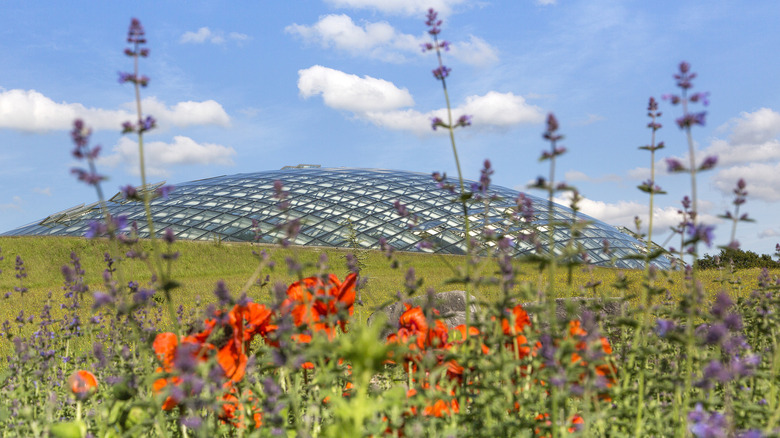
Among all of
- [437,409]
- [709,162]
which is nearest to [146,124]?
[437,409]

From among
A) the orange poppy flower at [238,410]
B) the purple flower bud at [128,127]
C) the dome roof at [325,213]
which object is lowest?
the orange poppy flower at [238,410]

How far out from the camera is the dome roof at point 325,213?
3500cm

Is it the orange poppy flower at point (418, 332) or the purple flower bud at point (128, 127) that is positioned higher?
the purple flower bud at point (128, 127)

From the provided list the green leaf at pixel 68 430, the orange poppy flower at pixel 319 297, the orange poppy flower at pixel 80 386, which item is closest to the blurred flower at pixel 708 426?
the orange poppy flower at pixel 319 297

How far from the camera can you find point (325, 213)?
1471 inches

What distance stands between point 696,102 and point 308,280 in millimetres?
1785

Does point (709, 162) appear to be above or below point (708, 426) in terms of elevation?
above

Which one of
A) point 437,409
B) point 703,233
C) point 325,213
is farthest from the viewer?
point 325,213

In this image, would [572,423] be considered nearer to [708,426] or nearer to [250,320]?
[708,426]

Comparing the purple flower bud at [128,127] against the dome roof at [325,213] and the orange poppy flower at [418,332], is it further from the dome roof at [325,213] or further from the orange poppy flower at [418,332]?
the dome roof at [325,213]

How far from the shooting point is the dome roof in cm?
3500

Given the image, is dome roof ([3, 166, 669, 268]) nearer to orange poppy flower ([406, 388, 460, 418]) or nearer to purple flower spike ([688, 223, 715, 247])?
orange poppy flower ([406, 388, 460, 418])

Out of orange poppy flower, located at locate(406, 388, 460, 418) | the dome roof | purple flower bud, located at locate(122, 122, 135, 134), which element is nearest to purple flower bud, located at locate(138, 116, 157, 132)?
purple flower bud, located at locate(122, 122, 135, 134)

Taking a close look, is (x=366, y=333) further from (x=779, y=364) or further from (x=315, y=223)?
(x=315, y=223)
